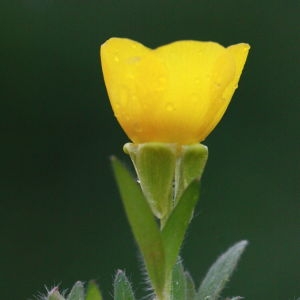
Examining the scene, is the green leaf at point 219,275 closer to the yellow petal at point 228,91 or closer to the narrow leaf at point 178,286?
the narrow leaf at point 178,286

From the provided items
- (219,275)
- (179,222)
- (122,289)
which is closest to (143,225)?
(179,222)

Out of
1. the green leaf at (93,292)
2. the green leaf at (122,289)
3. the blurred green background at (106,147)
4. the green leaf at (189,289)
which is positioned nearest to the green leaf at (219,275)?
the green leaf at (189,289)

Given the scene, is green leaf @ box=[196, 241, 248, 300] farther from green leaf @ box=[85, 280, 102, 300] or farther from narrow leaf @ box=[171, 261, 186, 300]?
green leaf @ box=[85, 280, 102, 300]

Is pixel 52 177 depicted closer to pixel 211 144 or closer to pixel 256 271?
pixel 211 144

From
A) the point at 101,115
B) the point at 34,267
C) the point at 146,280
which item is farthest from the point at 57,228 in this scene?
the point at 146,280

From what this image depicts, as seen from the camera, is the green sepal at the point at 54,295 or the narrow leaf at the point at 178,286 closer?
the green sepal at the point at 54,295

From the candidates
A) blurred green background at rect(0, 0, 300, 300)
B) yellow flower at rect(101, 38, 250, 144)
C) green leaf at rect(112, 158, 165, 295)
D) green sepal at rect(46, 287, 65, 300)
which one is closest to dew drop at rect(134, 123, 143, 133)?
yellow flower at rect(101, 38, 250, 144)
